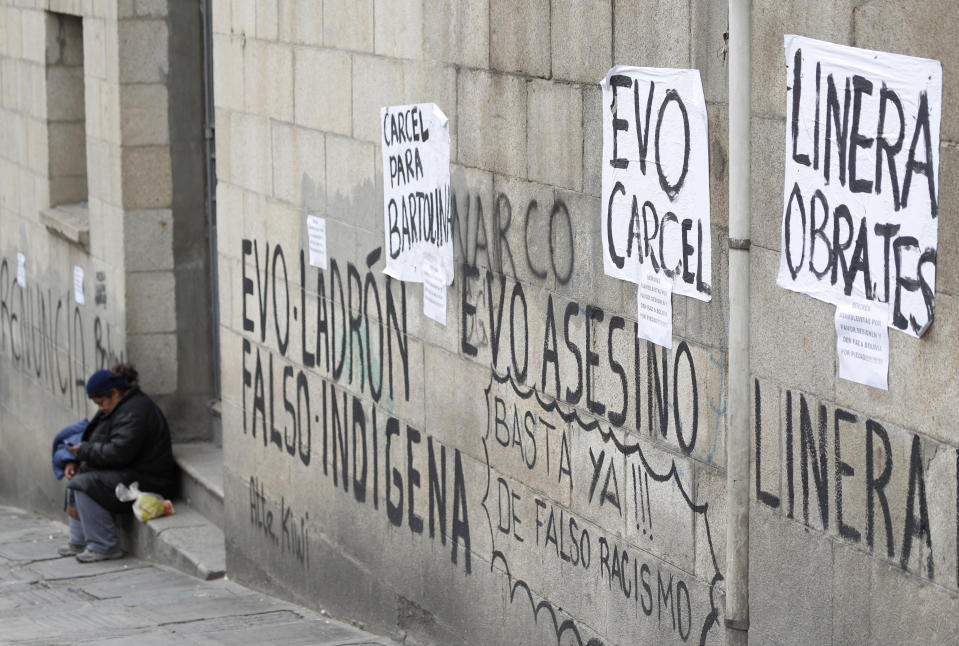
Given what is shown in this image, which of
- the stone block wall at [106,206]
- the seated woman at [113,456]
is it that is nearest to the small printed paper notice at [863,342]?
the seated woman at [113,456]

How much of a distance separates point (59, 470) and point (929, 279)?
7.94m

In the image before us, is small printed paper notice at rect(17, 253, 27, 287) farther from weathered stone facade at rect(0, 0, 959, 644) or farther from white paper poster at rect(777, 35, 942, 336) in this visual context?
white paper poster at rect(777, 35, 942, 336)

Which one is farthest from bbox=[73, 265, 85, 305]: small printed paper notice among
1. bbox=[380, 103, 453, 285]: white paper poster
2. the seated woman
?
bbox=[380, 103, 453, 285]: white paper poster

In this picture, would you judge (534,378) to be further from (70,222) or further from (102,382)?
(70,222)

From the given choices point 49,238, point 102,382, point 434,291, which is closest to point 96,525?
point 102,382

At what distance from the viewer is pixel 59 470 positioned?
1043 centimetres

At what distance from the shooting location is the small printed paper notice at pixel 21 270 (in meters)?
13.2

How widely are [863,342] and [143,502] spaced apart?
7.01 meters

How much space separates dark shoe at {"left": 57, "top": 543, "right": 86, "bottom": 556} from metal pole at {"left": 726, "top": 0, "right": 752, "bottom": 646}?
699 centimetres

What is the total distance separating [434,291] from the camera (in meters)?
6.24

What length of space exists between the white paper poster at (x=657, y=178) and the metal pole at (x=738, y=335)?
0.26m

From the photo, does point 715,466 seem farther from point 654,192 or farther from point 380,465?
point 380,465

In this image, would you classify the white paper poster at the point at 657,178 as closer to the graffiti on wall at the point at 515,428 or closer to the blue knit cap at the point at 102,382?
the graffiti on wall at the point at 515,428

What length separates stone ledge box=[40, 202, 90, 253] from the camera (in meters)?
11.4
